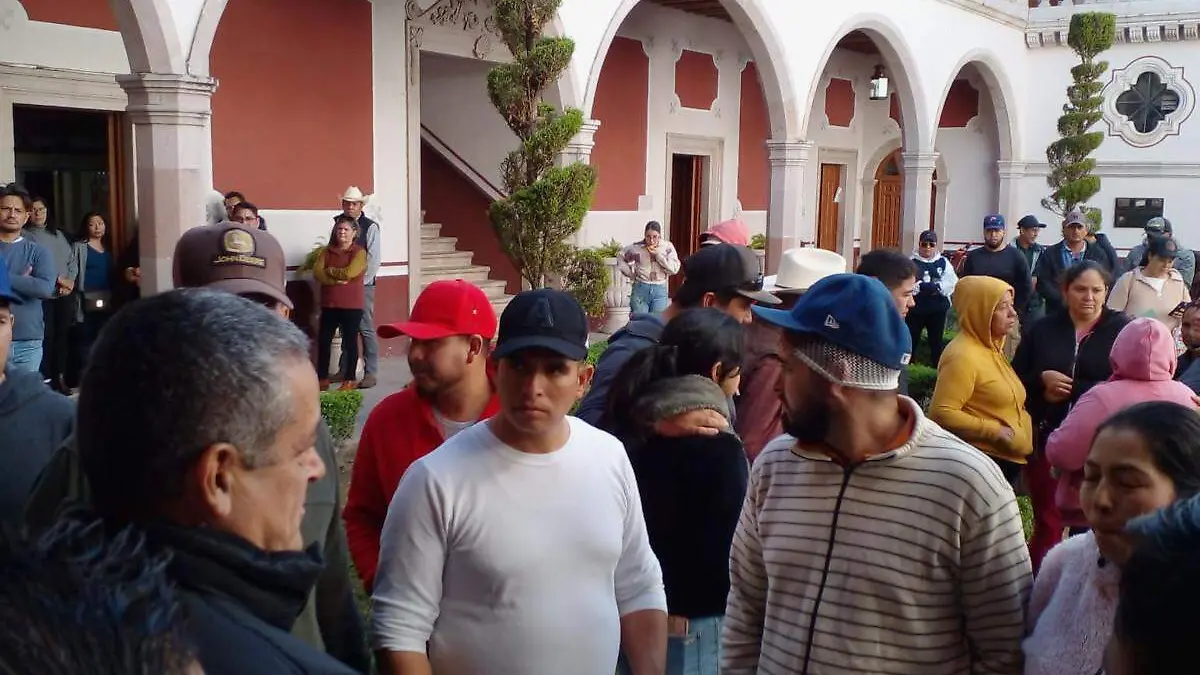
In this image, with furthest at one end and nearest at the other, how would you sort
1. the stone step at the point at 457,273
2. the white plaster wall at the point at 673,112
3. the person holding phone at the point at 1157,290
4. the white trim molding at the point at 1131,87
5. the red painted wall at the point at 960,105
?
the red painted wall at the point at 960,105
the white trim molding at the point at 1131,87
the white plaster wall at the point at 673,112
the stone step at the point at 457,273
the person holding phone at the point at 1157,290

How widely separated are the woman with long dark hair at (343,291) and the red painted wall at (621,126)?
5.53 m

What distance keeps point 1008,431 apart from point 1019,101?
1822 centimetres

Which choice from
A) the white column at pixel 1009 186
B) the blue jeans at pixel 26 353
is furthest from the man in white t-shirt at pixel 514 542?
the white column at pixel 1009 186

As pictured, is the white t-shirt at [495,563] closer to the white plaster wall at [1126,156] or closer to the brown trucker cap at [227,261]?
the brown trucker cap at [227,261]

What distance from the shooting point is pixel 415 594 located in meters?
2.16

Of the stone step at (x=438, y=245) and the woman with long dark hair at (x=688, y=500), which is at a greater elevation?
the stone step at (x=438, y=245)

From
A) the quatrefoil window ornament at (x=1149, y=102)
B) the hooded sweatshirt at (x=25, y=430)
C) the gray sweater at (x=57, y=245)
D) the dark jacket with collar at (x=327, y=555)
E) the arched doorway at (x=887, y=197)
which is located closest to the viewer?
the dark jacket with collar at (x=327, y=555)

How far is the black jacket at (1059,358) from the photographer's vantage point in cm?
490

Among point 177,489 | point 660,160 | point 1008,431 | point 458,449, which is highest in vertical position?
point 660,160

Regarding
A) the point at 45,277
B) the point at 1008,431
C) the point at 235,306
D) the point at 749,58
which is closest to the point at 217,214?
the point at 45,277

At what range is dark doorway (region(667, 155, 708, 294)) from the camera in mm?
17062

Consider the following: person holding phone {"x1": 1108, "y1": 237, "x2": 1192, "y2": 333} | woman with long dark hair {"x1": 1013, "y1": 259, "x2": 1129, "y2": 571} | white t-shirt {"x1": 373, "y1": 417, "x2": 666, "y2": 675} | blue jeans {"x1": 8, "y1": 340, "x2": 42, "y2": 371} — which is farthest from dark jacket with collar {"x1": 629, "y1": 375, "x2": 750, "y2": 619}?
person holding phone {"x1": 1108, "y1": 237, "x2": 1192, "y2": 333}

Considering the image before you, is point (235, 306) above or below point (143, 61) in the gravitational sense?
below

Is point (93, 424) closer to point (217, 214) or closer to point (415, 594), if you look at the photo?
point (415, 594)
